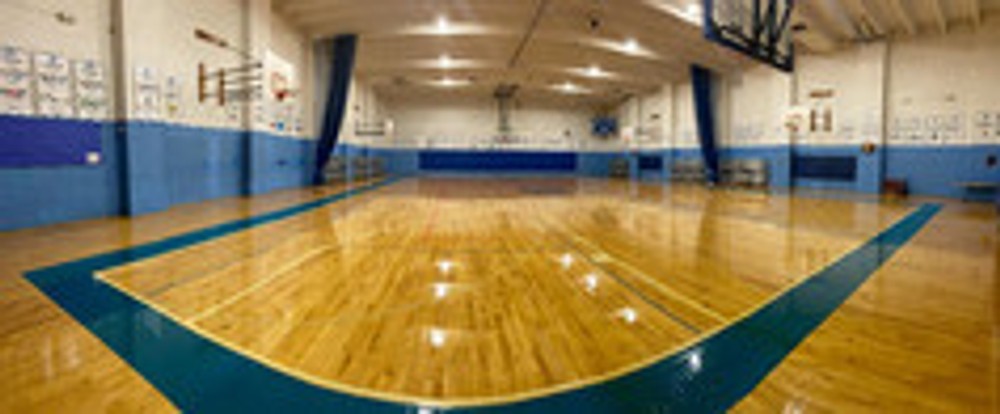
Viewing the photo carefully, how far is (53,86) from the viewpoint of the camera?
4859 mm

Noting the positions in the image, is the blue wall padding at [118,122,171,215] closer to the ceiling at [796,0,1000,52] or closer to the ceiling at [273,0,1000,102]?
the ceiling at [273,0,1000,102]

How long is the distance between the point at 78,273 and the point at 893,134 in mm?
14567

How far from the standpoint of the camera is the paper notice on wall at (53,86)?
15.6 feet

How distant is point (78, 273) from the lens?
10.00 feet

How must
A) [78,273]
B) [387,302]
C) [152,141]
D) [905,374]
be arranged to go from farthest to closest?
[152,141], [78,273], [387,302], [905,374]

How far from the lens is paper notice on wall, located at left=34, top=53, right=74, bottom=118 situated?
4750mm

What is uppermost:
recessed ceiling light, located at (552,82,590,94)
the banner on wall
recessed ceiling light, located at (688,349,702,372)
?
recessed ceiling light, located at (552,82,590,94)

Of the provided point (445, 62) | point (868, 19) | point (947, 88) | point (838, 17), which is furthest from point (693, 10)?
point (445, 62)

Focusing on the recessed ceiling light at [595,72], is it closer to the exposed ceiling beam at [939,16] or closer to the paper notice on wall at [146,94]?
the exposed ceiling beam at [939,16]

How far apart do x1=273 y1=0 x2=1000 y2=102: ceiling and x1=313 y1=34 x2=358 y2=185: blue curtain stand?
416mm

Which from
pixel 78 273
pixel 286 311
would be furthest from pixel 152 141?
pixel 286 311

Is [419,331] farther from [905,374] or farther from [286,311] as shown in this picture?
[905,374]

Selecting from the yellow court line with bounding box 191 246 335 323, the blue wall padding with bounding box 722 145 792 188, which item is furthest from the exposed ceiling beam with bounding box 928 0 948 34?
the yellow court line with bounding box 191 246 335 323

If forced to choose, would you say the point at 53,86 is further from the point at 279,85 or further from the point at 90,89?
the point at 279,85
